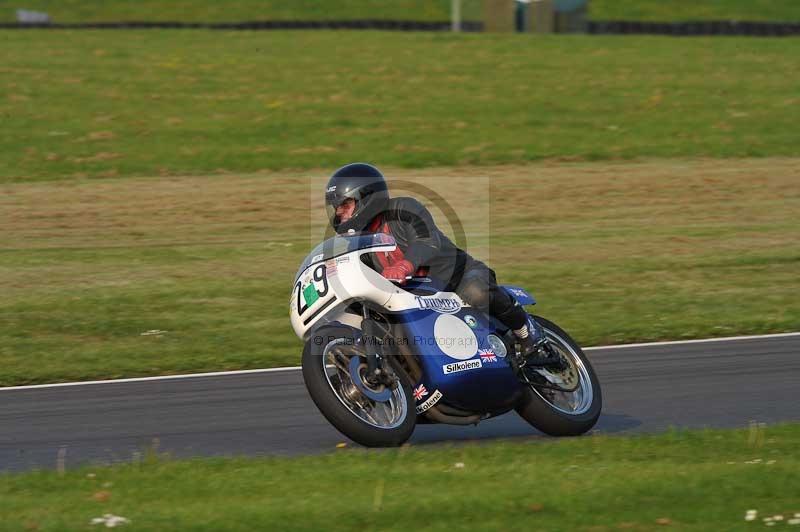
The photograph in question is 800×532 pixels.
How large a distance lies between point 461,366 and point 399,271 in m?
0.68

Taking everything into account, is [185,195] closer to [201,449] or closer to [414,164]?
[414,164]

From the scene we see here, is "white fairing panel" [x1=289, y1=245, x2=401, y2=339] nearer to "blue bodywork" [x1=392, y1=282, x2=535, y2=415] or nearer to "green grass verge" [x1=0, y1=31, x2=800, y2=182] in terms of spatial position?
"blue bodywork" [x1=392, y1=282, x2=535, y2=415]

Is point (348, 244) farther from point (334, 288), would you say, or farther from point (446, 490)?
point (446, 490)

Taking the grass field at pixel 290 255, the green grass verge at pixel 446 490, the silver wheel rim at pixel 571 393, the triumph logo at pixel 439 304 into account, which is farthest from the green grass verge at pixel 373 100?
the green grass verge at pixel 446 490

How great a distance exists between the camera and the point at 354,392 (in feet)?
24.2

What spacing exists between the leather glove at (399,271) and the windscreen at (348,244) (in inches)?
5.7

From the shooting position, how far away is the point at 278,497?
21.4 ft

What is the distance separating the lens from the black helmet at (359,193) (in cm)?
753

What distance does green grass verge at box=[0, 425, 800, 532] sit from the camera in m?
6.15

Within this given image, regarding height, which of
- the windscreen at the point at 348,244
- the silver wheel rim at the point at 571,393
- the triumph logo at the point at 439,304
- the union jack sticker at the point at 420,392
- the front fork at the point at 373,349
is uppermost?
the windscreen at the point at 348,244

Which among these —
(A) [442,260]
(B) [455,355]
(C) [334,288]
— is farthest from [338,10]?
(C) [334,288]

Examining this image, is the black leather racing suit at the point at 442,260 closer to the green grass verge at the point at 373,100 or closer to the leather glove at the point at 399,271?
the leather glove at the point at 399,271

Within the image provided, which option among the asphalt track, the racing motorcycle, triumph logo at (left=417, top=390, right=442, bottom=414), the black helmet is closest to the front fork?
the racing motorcycle

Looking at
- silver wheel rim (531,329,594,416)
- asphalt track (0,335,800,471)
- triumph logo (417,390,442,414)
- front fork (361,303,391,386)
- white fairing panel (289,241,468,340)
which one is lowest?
asphalt track (0,335,800,471)
